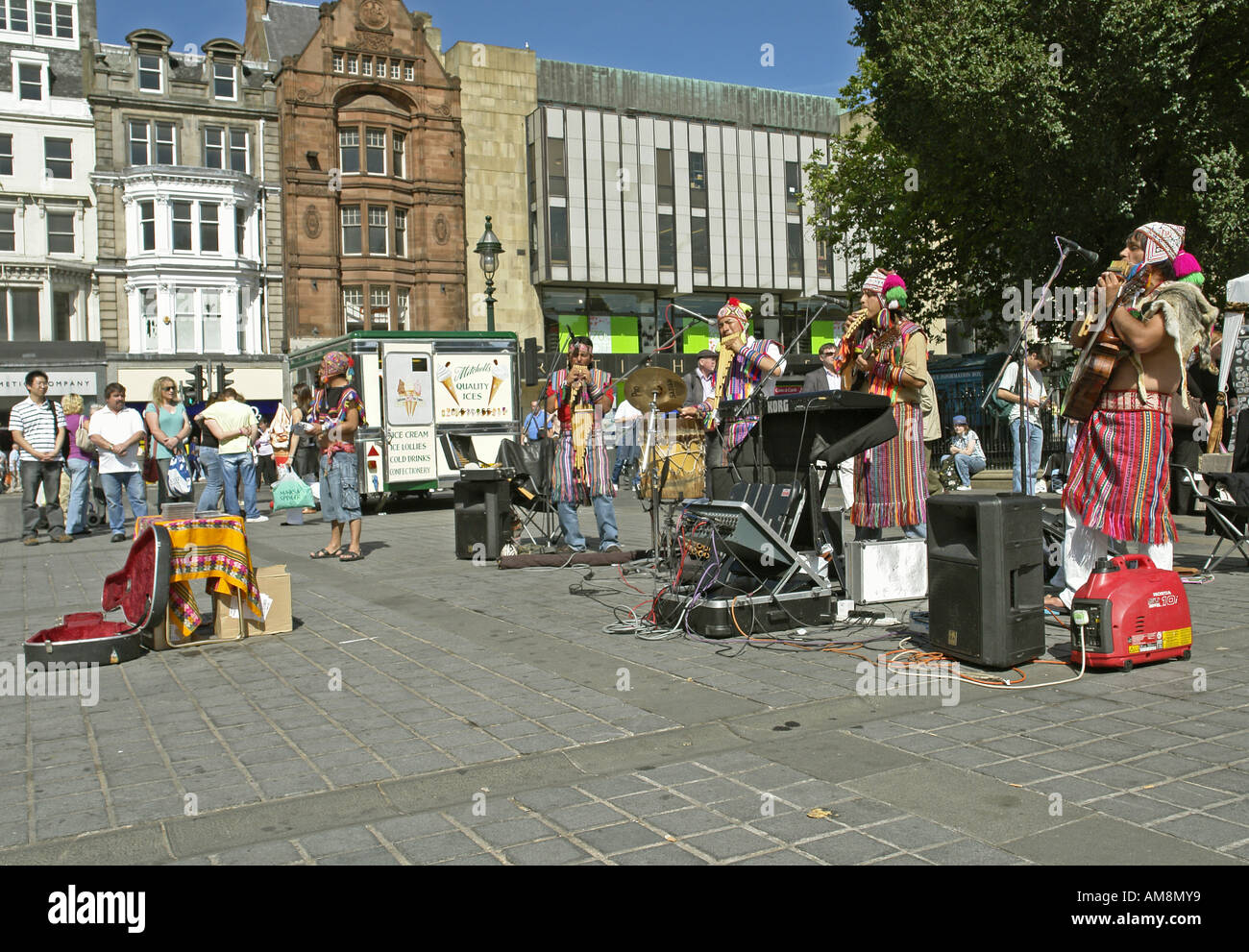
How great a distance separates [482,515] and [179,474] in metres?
6.29

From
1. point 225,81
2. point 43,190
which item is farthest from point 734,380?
point 225,81

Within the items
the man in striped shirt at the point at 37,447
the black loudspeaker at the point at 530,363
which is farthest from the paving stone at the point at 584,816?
the man in striped shirt at the point at 37,447

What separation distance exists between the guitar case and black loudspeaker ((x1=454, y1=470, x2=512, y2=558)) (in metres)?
4.27

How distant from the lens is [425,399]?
18.6m

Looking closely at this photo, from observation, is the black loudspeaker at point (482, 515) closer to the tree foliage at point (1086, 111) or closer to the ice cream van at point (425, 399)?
the ice cream van at point (425, 399)

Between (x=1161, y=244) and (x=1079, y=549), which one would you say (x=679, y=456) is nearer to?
(x=1079, y=549)

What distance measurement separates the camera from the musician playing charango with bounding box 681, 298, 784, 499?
325 inches

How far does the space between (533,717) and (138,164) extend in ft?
137

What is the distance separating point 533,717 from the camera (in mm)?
4988

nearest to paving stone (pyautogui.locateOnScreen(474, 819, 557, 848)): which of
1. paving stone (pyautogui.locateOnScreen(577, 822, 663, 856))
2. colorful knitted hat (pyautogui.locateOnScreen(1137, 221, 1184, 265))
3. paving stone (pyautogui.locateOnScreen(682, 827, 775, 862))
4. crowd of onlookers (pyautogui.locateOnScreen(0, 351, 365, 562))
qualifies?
paving stone (pyautogui.locateOnScreen(577, 822, 663, 856))

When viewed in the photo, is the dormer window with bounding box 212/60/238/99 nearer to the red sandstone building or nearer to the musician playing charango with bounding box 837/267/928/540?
the red sandstone building
